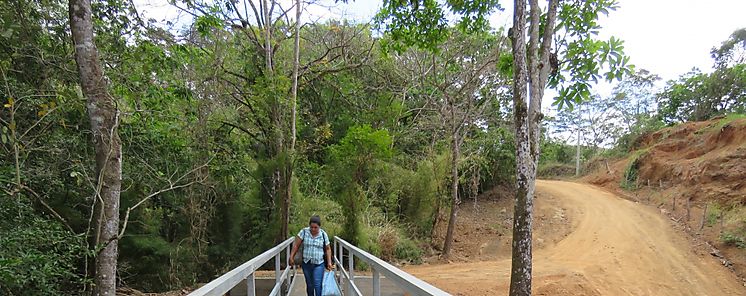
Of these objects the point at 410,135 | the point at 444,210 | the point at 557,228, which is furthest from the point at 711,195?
the point at 410,135

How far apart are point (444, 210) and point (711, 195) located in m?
10.1

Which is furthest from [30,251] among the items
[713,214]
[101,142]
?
[713,214]

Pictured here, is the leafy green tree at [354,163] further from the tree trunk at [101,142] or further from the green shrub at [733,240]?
the green shrub at [733,240]

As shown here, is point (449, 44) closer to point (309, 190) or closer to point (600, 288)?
point (309, 190)

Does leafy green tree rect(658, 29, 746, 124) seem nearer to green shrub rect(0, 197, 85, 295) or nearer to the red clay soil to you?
the red clay soil

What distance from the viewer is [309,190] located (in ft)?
39.6

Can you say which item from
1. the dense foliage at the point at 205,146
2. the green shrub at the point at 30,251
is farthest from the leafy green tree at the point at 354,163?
the green shrub at the point at 30,251

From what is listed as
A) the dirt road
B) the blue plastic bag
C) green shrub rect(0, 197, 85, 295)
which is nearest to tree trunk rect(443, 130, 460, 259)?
the dirt road

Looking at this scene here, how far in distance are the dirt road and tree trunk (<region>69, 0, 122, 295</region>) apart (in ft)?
20.7

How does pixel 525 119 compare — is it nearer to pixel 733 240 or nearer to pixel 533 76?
pixel 533 76

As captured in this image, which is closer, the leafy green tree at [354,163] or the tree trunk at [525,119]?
the tree trunk at [525,119]

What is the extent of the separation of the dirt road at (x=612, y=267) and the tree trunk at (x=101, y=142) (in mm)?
6313

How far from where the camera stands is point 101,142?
4.04m

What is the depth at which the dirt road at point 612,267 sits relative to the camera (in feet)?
29.6
